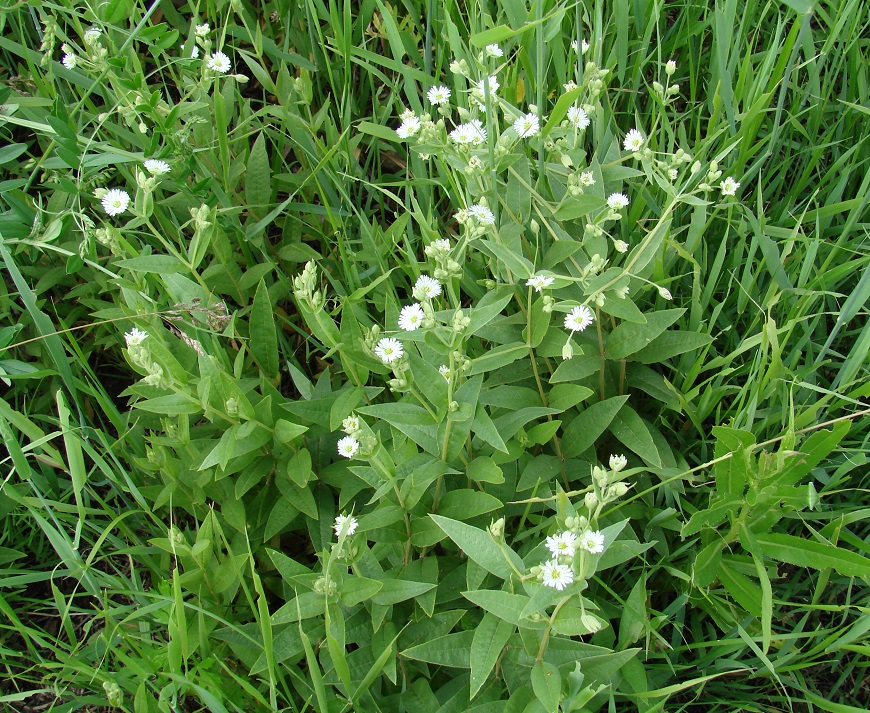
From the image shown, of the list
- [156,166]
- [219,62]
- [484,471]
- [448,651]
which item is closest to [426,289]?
[484,471]

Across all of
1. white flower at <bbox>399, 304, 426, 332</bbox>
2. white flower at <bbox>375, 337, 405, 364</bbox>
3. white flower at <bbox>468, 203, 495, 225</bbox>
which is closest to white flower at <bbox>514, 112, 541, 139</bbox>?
white flower at <bbox>468, 203, 495, 225</bbox>

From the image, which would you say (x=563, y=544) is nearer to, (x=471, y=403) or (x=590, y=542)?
(x=590, y=542)

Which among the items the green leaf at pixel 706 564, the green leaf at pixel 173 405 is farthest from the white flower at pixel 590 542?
the green leaf at pixel 173 405

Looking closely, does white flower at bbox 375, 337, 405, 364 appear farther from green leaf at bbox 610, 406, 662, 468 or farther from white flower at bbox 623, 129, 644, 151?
white flower at bbox 623, 129, 644, 151

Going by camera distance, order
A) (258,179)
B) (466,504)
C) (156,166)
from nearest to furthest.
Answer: (466,504) < (156,166) < (258,179)

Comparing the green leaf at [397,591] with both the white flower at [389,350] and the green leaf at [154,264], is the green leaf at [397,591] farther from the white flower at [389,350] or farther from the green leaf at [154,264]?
the green leaf at [154,264]

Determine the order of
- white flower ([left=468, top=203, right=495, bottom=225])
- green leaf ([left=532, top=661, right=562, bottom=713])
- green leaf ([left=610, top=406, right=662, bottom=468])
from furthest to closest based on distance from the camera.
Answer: green leaf ([left=610, top=406, right=662, bottom=468])
white flower ([left=468, top=203, right=495, bottom=225])
green leaf ([left=532, top=661, right=562, bottom=713])

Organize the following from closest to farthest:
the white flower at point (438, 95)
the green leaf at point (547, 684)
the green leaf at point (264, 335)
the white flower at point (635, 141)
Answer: the green leaf at point (547, 684), the white flower at point (635, 141), the green leaf at point (264, 335), the white flower at point (438, 95)
